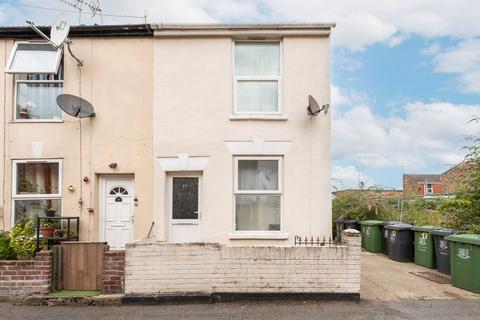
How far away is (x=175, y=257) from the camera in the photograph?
23.5 ft

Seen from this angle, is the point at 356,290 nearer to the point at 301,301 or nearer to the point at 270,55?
the point at 301,301

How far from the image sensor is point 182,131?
9094 mm

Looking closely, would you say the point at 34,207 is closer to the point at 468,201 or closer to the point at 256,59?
the point at 256,59

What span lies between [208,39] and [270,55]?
1.40 metres

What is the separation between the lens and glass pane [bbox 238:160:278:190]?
9.17 m

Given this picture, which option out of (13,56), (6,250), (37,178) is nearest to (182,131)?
(37,178)

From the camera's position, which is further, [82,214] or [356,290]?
[82,214]

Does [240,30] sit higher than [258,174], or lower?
higher

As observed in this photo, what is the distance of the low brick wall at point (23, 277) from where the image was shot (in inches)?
287

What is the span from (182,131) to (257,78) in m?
1.98

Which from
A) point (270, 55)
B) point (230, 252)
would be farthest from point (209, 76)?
point (230, 252)

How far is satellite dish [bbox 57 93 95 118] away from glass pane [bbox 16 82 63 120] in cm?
73

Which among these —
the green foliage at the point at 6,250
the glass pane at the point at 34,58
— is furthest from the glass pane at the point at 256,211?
the glass pane at the point at 34,58

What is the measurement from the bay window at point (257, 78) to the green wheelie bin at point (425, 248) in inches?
184
